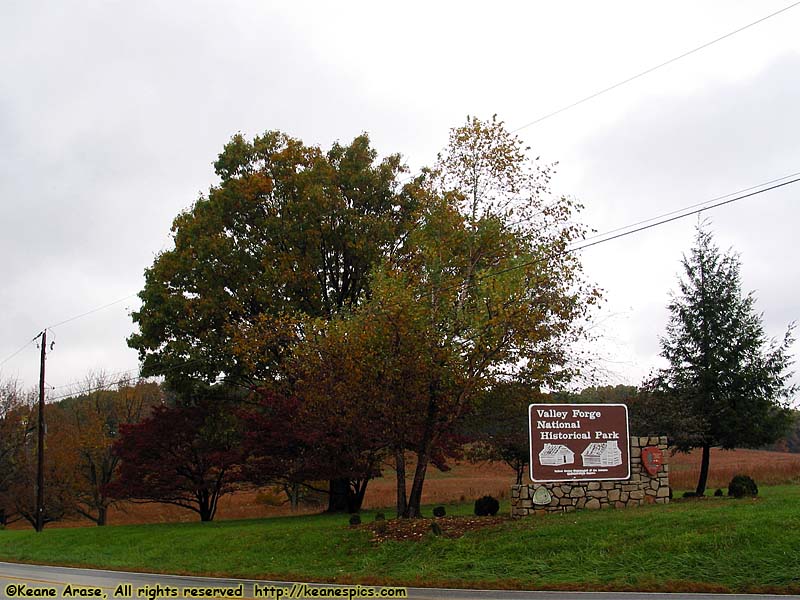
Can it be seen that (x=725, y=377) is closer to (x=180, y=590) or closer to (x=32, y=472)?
(x=180, y=590)

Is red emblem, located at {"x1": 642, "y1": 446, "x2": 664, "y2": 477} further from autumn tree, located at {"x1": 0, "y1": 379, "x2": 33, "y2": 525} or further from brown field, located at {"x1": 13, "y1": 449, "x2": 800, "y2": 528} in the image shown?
autumn tree, located at {"x1": 0, "y1": 379, "x2": 33, "y2": 525}

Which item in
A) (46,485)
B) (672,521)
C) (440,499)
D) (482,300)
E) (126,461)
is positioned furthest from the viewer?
(46,485)

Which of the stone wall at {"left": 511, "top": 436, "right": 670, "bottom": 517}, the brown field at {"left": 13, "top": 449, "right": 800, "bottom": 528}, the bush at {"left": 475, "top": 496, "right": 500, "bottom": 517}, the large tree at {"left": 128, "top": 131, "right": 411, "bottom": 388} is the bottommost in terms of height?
the brown field at {"left": 13, "top": 449, "right": 800, "bottom": 528}

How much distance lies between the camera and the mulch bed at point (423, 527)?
1991 centimetres

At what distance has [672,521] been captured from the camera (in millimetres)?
16703

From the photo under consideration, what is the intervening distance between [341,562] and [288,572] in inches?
49.6

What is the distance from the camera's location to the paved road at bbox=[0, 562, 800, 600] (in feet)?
43.8

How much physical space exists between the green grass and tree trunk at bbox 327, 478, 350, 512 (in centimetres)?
912

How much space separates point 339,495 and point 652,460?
52.2 ft

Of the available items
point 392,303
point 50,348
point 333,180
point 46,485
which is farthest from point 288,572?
point 46,485

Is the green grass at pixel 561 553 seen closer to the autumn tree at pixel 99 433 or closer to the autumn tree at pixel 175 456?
the autumn tree at pixel 175 456

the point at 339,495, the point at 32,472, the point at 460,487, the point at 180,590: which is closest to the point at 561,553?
the point at 180,590

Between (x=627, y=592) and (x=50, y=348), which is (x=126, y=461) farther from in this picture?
(x=627, y=592)

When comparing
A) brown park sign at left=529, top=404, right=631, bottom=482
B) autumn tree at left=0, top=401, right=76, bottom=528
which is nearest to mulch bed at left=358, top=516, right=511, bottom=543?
brown park sign at left=529, top=404, right=631, bottom=482
